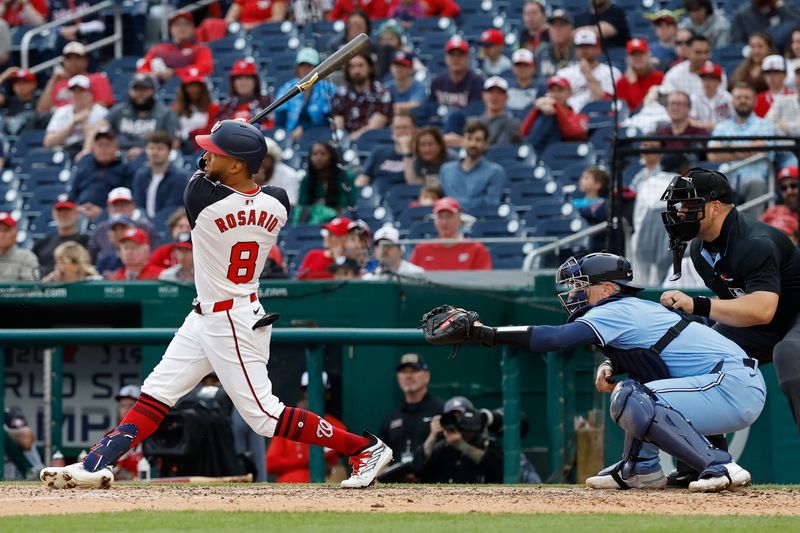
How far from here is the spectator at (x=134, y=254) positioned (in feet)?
34.8

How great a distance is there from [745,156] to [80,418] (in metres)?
5.08

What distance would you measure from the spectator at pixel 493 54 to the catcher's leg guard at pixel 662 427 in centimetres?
792

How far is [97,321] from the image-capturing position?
1033 centimetres

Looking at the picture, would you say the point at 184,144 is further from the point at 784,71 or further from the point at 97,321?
the point at 784,71

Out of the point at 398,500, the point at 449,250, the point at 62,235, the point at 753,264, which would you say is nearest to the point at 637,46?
the point at 449,250

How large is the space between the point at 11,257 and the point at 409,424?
12.9ft

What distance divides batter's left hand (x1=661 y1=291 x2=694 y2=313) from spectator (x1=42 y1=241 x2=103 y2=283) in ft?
17.3

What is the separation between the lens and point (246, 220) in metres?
5.97

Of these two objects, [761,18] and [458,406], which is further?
[761,18]

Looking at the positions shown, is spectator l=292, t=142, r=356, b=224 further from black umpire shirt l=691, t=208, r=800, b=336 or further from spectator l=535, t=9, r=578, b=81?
black umpire shirt l=691, t=208, r=800, b=336

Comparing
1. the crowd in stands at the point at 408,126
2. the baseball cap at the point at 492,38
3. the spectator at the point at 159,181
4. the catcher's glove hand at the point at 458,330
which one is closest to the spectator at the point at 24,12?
the crowd in stands at the point at 408,126

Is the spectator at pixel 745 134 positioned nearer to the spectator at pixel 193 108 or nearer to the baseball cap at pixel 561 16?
the baseball cap at pixel 561 16

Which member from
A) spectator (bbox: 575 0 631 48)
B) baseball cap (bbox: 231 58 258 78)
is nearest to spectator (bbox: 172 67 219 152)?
baseball cap (bbox: 231 58 258 78)

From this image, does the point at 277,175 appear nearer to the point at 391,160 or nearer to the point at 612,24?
the point at 391,160
